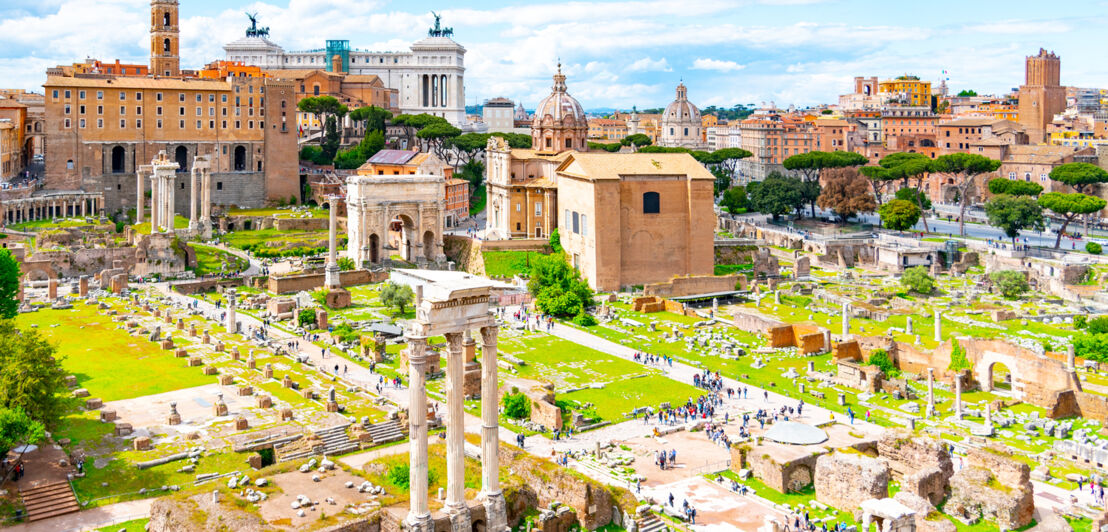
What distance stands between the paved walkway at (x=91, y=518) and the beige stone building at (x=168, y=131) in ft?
204

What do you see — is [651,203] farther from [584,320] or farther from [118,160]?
[118,160]

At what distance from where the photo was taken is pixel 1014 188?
9056cm

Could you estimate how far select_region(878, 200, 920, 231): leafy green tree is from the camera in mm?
85375

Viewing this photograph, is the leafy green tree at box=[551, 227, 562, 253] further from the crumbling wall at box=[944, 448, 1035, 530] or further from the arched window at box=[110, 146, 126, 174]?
the crumbling wall at box=[944, 448, 1035, 530]

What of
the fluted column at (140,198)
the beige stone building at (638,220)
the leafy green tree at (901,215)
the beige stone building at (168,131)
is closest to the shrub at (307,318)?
the beige stone building at (638,220)

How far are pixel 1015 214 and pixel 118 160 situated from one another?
70.6 meters

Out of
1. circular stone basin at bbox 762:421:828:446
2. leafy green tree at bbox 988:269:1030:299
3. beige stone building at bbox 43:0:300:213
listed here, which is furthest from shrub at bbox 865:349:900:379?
beige stone building at bbox 43:0:300:213

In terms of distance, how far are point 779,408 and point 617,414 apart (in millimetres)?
6335

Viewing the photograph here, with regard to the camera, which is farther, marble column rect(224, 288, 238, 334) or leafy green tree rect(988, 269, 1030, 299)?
leafy green tree rect(988, 269, 1030, 299)

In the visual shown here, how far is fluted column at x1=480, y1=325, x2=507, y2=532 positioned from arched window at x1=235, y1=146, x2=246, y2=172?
2846 inches

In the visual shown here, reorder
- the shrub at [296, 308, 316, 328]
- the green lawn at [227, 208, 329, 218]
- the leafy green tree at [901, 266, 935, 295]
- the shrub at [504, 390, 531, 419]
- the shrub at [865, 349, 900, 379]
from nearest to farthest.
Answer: the shrub at [504, 390, 531, 419] → the shrub at [865, 349, 900, 379] → the shrub at [296, 308, 316, 328] → the leafy green tree at [901, 266, 935, 295] → the green lawn at [227, 208, 329, 218]

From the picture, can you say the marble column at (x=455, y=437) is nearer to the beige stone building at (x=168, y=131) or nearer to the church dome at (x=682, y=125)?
the beige stone building at (x=168, y=131)

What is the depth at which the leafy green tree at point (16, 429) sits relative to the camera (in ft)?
98.7

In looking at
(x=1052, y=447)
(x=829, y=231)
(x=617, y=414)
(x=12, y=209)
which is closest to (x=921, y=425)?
(x=1052, y=447)
